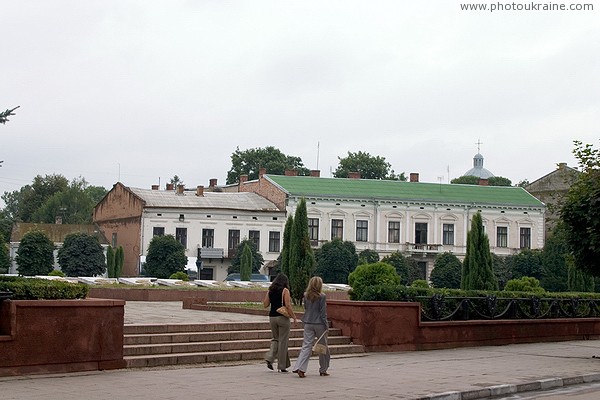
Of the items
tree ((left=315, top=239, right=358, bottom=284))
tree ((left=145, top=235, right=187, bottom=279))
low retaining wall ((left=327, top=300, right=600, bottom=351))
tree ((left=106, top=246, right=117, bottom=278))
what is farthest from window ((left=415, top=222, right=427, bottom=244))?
low retaining wall ((left=327, top=300, right=600, bottom=351))

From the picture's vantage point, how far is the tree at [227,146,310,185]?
94812mm

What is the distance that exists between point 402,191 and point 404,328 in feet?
182

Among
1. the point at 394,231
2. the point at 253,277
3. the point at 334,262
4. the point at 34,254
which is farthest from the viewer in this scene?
the point at 394,231

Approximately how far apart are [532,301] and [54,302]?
14.0m

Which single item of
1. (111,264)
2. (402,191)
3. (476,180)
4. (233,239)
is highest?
(476,180)

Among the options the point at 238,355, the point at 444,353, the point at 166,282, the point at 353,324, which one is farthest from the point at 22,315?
the point at 166,282

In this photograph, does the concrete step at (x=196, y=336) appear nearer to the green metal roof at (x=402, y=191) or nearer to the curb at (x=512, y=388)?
the curb at (x=512, y=388)

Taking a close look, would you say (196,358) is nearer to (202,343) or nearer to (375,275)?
(202,343)

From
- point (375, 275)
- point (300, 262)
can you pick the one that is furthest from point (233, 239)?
point (300, 262)

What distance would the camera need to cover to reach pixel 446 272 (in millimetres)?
69812

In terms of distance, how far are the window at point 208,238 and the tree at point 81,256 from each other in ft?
26.4

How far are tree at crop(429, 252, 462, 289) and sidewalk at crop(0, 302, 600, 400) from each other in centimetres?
4949

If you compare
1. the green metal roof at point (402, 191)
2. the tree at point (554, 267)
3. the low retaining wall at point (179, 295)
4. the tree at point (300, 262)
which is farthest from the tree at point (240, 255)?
the tree at point (300, 262)

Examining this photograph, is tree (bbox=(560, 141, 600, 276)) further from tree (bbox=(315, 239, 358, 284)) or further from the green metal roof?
the green metal roof
